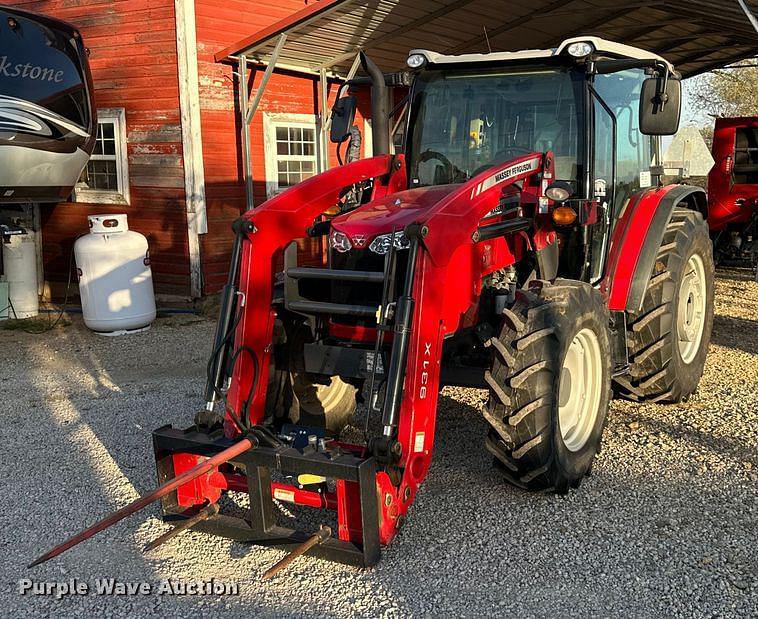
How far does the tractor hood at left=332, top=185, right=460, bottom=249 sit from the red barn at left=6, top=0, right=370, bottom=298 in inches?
222

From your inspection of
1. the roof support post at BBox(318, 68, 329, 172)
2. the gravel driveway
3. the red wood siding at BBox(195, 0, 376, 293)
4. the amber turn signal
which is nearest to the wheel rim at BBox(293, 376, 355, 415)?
the gravel driveway

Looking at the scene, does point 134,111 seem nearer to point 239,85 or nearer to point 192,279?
point 239,85

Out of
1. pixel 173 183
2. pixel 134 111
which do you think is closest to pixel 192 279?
pixel 173 183

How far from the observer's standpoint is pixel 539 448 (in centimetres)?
380

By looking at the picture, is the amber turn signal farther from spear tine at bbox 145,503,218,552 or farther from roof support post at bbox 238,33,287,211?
roof support post at bbox 238,33,287,211

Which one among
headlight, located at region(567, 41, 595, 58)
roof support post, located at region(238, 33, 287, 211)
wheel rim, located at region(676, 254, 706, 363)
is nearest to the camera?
headlight, located at region(567, 41, 595, 58)

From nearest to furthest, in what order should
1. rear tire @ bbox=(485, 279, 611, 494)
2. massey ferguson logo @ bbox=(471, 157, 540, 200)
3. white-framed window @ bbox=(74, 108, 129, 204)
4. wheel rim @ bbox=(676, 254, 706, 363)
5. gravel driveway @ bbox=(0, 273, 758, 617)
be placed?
gravel driveway @ bbox=(0, 273, 758, 617), rear tire @ bbox=(485, 279, 611, 494), massey ferguson logo @ bbox=(471, 157, 540, 200), wheel rim @ bbox=(676, 254, 706, 363), white-framed window @ bbox=(74, 108, 129, 204)

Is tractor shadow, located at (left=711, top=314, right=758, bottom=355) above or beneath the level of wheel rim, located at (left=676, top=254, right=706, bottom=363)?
beneath

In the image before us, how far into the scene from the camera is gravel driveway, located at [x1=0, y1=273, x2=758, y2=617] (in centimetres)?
323

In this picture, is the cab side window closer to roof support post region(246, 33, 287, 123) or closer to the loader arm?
the loader arm

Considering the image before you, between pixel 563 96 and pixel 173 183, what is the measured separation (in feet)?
20.2

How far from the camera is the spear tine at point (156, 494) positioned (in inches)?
119

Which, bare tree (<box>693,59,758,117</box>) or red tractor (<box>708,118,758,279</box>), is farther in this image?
bare tree (<box>693,59,758,117</box>)

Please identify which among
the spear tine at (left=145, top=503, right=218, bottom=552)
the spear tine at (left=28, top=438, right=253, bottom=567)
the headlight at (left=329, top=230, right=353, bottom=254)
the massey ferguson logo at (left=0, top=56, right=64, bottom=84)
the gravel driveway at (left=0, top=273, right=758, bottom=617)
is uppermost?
the massey ferguson logo at (left=0, top=56, right=64, bottom=84)
